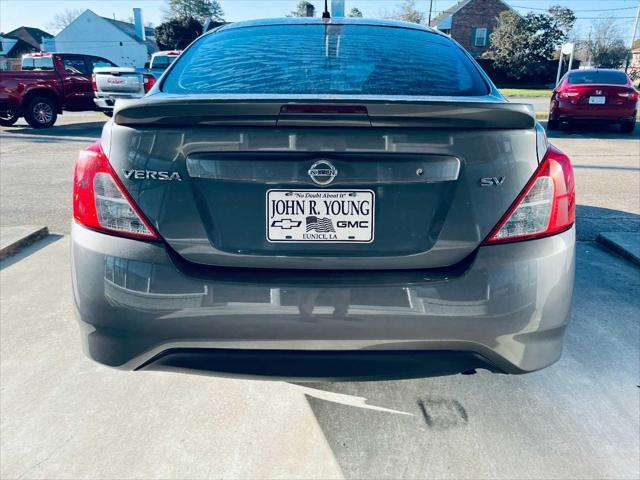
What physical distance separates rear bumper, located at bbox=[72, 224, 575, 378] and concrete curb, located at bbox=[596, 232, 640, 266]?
2.71 m

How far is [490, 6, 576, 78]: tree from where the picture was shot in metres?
39.0

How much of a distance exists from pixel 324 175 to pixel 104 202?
2.47 ft

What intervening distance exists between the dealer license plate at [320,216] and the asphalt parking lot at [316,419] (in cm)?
90

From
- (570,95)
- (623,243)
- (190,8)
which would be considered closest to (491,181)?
(623,243)

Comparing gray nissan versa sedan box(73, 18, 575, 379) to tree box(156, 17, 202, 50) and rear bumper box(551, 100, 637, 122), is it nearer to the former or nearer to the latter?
rear bumper box(551, 100, 637, 122)

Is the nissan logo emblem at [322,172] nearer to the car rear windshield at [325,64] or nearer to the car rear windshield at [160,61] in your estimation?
the car rear windshield at [325,64]

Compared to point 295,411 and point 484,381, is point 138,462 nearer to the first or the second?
point 295,411

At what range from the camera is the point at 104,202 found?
1772mm

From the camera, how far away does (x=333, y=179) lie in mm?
1667

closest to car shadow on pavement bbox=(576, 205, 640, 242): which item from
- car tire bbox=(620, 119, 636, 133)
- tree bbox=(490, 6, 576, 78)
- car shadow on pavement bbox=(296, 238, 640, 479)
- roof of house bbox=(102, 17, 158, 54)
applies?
car shadow on pavement bbox=(296, 238, 640, 479)

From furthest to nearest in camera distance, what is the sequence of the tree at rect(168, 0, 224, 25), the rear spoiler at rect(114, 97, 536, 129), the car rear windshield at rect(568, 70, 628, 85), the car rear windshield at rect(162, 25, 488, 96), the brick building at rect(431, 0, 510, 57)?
the tree at rect(168, 0, 224, 25) < the brick building at rect(431, 0, 510, 57) < the car rear windshield at rect(568, 70, 628, 85) < the car rear windshield at rect(162, 25, 488, 96) < the rear spoiler at rect(114, 97, 536, 129)

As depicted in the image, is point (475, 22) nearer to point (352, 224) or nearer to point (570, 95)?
point (570, 95)

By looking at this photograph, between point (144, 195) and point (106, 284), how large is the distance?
33 cm

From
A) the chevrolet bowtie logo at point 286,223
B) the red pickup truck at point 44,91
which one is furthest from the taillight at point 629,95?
the red pickup truck at point 44,91
